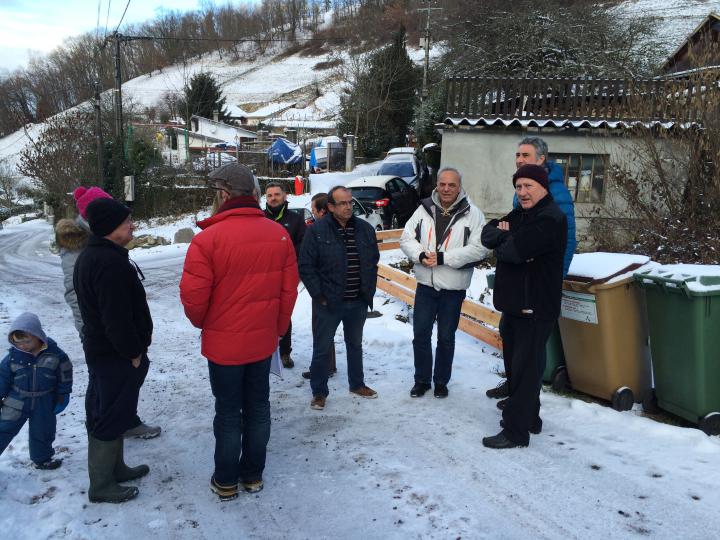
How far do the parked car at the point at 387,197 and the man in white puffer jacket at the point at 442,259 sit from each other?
9.03 meters

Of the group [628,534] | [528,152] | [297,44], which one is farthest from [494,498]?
[297,44]

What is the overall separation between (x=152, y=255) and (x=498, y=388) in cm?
1227

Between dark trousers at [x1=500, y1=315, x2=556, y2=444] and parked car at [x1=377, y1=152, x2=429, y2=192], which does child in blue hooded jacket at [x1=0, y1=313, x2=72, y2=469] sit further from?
parked car at [x1=377, y1=152, x2=429, y2=192]

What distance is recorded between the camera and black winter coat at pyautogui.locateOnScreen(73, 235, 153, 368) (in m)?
2.83

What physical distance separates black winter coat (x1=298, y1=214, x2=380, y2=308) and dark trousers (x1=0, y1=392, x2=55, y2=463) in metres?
1.95

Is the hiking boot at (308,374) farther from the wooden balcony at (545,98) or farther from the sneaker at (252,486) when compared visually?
the wooden balcony at (545,98)

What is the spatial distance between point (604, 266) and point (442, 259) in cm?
124

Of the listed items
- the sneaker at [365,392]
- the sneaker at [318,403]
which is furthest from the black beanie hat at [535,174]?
the sneaker at [318,403]

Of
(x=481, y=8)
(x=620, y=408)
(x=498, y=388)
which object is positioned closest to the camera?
(x=620, y=408)

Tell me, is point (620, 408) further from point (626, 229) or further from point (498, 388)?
point (626, 229)

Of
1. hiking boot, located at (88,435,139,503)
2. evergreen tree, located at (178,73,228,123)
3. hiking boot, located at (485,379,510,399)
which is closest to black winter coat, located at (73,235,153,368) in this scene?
hiking boot, located at (88,435,139,503)

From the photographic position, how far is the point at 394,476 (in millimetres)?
3348

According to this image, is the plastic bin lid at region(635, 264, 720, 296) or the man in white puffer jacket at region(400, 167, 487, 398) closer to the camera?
the plastic bin lid at region(635, 264, 720, 296)

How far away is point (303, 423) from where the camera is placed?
416cm
